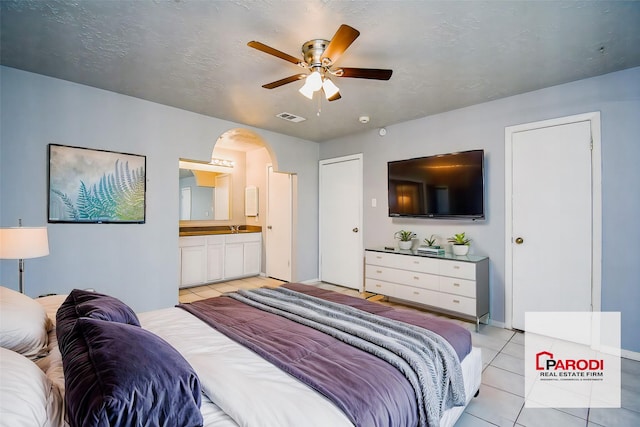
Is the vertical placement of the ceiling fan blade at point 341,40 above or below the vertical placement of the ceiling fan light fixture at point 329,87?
above

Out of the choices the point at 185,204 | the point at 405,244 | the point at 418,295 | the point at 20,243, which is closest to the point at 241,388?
the point at 20,243

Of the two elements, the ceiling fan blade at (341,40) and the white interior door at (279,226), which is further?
the white interior door at (279,226)

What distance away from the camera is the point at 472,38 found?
2.14 m

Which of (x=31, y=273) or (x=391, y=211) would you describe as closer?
(x=31, y=273)

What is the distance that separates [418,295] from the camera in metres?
3.52

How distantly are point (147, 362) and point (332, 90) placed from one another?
212 centimetres

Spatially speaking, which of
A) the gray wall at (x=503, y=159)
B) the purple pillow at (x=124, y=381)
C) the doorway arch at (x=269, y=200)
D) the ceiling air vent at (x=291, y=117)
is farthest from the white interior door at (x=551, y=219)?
the purple pillow at (x=124, y=381)

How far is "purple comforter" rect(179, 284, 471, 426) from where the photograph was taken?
42.1 inches

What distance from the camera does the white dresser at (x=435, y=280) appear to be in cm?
311

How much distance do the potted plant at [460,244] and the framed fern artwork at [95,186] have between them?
358cm

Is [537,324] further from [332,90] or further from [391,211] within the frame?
[332,90]

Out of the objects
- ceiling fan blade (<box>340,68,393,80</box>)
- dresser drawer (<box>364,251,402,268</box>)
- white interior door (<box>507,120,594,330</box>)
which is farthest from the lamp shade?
white interior door (<box>507,120,594,330</box>)

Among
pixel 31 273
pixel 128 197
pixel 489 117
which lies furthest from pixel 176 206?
pixel 489 117

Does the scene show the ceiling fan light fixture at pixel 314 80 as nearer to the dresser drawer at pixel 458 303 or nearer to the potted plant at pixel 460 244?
the potted plant at pixel 460 244
